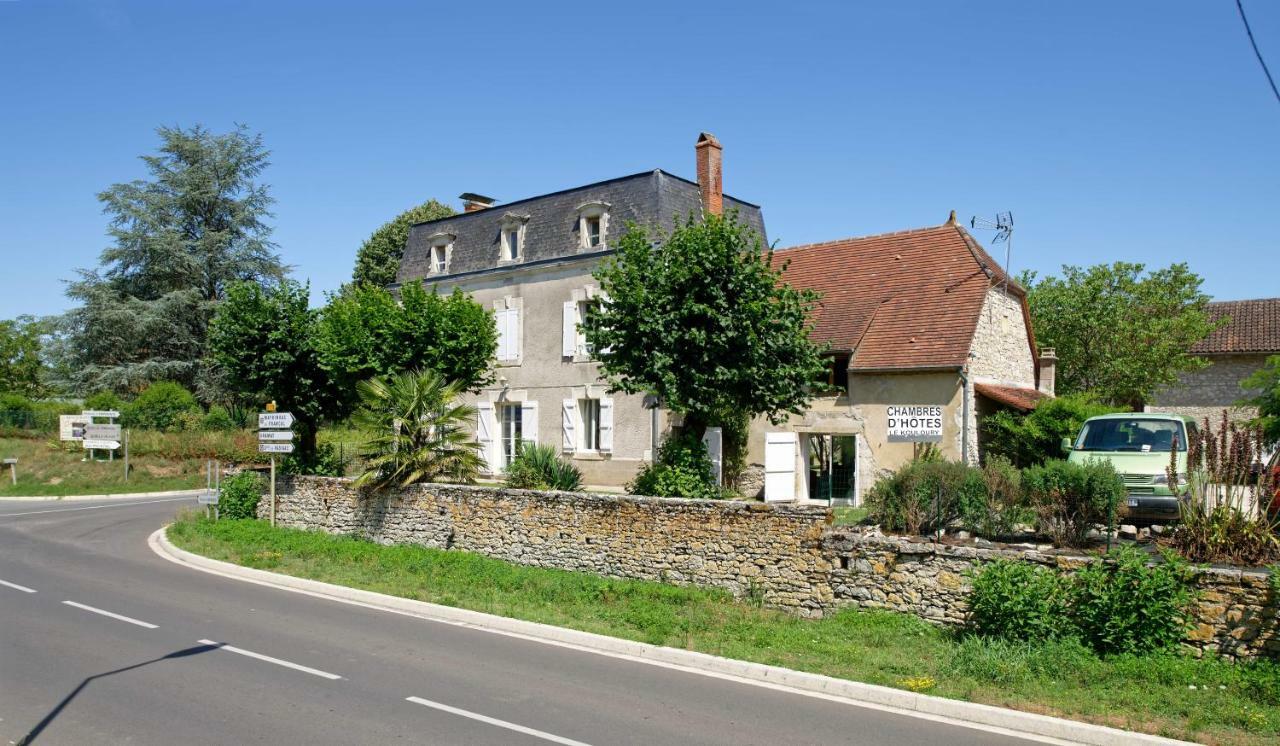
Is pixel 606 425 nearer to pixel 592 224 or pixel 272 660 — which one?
pixel 592 224

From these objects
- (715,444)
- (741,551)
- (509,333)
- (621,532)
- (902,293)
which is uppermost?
(902,293)

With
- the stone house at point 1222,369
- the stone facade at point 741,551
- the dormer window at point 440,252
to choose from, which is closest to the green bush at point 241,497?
the stone facade at point 741,551

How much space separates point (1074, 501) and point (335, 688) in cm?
863

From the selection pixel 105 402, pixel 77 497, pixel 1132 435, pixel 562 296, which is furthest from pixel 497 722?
pixel 105 402

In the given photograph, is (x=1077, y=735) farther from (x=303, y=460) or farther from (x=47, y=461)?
(x=47, y=461)

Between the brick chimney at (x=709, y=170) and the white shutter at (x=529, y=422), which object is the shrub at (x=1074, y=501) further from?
the white shutter at (x=529, y=422)

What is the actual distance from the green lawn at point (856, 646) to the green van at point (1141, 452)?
14.0 feet

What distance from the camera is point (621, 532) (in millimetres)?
14617

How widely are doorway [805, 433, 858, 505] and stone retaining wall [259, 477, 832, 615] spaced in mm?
9659

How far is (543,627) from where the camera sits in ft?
38.1

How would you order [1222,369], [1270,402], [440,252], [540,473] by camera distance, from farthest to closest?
[1222,369] < [440,252] < [540,473] < [1270,402]

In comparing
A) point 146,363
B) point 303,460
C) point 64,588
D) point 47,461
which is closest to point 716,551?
point 64,588

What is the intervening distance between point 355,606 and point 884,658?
25.2 feet

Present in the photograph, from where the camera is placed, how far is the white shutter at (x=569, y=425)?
27.0 metres
